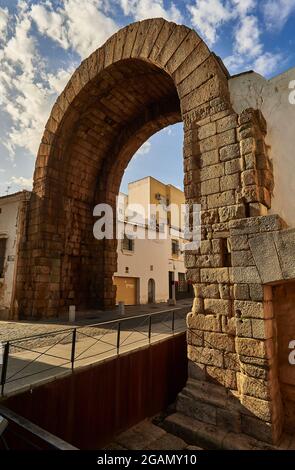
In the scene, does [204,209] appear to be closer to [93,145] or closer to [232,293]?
[232,293]

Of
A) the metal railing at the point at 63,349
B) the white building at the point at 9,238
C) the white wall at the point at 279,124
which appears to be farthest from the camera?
the white building at the point at 9,238

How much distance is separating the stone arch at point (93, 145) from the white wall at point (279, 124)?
0.97 m

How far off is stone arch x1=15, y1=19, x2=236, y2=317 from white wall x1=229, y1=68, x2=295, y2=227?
97 cm

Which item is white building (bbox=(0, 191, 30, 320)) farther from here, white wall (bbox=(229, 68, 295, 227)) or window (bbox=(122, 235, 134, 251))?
white wall (bbox=(229, 68, 295, 227))

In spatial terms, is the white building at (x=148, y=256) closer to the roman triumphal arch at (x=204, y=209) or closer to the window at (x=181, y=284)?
the window at (x=181, y=284)

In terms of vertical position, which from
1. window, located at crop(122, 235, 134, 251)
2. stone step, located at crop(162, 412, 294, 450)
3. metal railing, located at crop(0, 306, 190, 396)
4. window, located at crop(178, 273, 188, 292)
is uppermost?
window, located at crop(122, 235, 134, 251)

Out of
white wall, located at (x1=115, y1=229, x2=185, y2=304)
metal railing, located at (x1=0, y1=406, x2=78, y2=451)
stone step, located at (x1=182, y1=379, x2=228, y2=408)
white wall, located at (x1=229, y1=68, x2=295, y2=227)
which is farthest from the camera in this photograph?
→ white wall, located at (x1=115, y1=229, x2=185, y2=304)

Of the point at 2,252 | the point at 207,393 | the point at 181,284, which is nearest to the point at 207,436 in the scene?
the point at 207,393

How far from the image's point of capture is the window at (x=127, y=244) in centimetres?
1520

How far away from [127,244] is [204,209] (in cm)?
1040

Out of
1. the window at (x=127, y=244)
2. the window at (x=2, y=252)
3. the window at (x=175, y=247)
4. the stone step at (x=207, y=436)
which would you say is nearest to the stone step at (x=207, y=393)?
the stone step at (x=207, y=436)

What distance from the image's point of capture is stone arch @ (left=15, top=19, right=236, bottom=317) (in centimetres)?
677

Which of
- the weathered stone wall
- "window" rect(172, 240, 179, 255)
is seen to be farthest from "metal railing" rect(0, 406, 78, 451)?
"window" rect(172, 240, 179, 255)

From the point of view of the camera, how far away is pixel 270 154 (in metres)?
5.10
